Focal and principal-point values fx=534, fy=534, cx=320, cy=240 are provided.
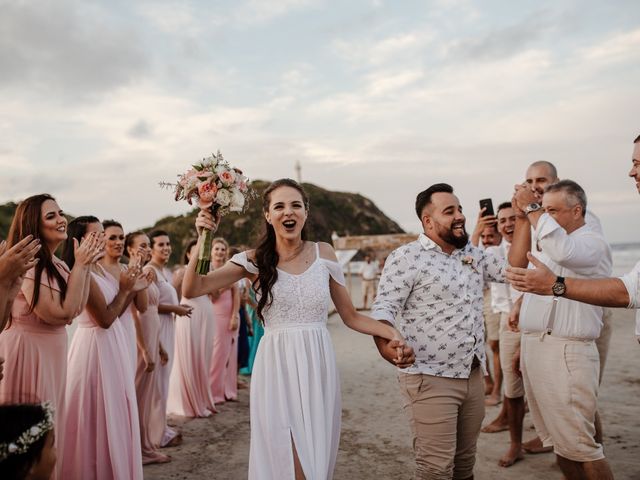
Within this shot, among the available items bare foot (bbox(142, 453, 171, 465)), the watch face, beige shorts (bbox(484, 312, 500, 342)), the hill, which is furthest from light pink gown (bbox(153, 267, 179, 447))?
the hill

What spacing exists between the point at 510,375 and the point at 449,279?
2.62 metres

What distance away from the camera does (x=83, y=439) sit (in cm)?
446

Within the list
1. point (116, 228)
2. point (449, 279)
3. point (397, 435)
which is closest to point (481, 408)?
point (449, 279)

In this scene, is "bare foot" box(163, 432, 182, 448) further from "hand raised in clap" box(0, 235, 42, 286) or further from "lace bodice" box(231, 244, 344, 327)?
"hand raised in clap" box(0, 235, 42, 286)

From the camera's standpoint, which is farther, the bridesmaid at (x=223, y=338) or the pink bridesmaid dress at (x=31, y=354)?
the bridesmaid at (x=223, y=338)

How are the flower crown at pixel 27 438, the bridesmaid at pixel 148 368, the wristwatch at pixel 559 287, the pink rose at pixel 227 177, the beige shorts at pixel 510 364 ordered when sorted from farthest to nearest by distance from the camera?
the bridesmaid at pixel 148 368 < the beige shorts at pixel 510 364 < the pink rose at pixel 227 177 < the wristwatch at pixel 559 287 < the flower crown at pixel 27 438

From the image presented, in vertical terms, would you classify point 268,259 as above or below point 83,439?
above

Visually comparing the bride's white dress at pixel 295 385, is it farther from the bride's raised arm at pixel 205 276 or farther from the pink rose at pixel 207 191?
the pink rose at pixel 207 191

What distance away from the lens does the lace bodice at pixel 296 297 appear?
3744 mm

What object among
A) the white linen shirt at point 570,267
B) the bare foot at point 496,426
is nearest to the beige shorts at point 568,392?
the white linen shirt at point 570,267

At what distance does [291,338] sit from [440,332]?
3.57 ft

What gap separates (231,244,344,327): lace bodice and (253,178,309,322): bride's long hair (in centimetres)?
4

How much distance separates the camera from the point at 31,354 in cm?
410

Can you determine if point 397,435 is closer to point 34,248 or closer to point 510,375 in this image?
point 510,375
